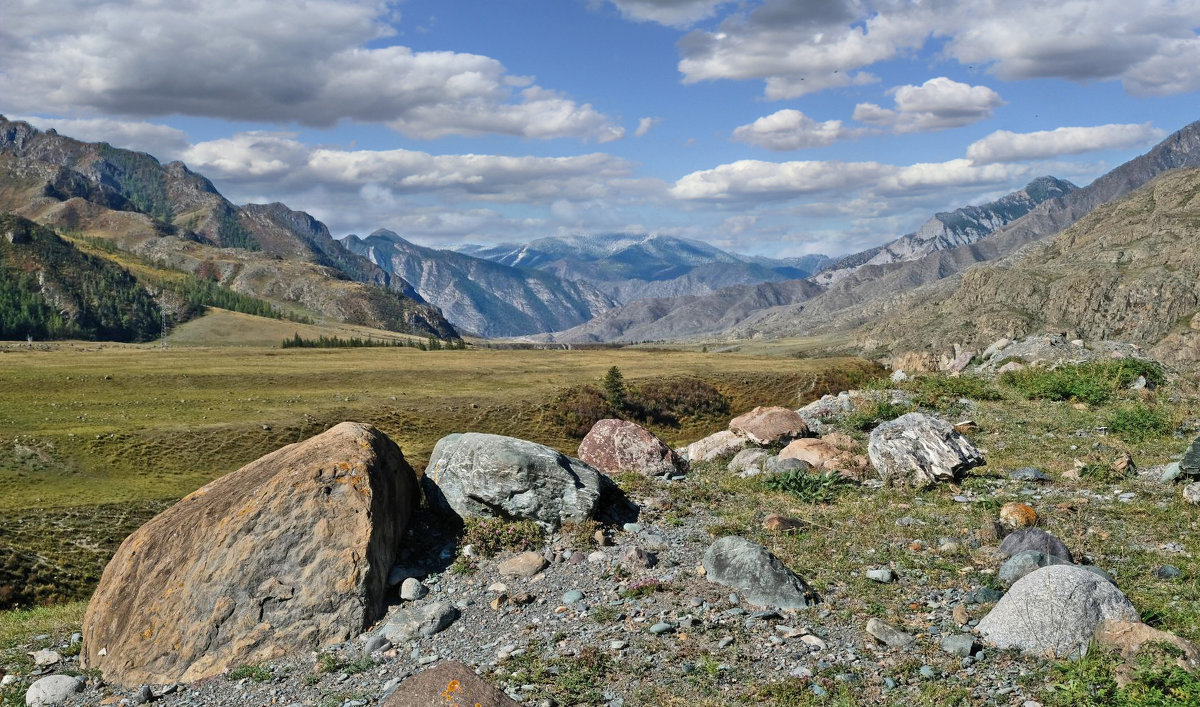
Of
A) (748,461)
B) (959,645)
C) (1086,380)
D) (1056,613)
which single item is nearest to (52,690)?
(959,645)

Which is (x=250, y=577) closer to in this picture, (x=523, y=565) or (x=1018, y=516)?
(x=523, y=565)

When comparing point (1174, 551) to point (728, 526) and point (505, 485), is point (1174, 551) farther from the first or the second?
point (505, 485)

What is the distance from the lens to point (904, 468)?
19.3 meters

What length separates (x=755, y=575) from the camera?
12867 mm

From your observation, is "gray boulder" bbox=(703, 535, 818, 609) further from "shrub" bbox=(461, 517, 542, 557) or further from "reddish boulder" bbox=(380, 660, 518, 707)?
"reddish boulder" bbox=(380, 660, 518, 707)

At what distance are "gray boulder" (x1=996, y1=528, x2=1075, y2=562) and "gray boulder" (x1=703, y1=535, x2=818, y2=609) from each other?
13.6 ft

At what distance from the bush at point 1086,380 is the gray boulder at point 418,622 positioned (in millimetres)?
24777

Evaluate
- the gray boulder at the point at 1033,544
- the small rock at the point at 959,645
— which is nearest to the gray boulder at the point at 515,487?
the small rock at the point at 959,645

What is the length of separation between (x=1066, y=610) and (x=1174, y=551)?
205 inches

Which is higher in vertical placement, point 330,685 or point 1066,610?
point 1066,610

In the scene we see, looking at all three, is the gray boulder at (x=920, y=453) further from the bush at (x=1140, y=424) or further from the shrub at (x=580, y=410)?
the shrub at (x=580, y=410)

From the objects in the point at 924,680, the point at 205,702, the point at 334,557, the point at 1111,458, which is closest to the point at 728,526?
the point at 924,680

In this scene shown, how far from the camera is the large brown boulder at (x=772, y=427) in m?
25.0

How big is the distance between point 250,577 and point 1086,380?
29.4 metres
